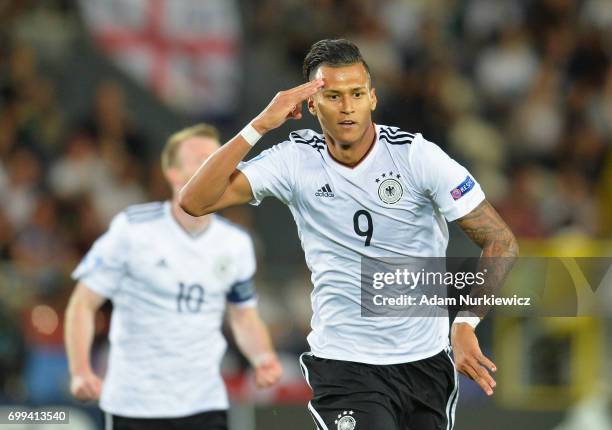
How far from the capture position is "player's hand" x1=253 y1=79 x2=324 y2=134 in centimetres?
498

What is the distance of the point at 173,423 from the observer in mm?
6379

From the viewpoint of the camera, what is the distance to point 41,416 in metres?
8.16

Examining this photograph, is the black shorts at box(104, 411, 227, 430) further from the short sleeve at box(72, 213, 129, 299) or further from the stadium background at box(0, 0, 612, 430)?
the stadium background at box(0, 0, 612, 430)

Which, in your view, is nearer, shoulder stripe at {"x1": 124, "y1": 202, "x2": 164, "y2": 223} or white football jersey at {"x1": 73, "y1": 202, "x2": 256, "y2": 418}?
white football jersey at {"x1": 73, "y1": 202, "x2": 256, "y2": 418}

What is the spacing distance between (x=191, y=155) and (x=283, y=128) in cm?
575

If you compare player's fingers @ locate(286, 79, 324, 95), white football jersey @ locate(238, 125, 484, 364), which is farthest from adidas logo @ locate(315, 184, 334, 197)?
player's fingers @ locate(286, 79, 324, 95)

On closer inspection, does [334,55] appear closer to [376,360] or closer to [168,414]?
[376,360]

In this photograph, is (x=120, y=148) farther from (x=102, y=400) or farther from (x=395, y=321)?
(x=395, y=321)

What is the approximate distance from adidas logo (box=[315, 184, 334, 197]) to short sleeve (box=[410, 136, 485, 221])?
1.22ft

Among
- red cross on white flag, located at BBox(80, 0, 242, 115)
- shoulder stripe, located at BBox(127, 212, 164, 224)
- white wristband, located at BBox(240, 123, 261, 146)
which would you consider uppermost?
red cross on white flag, located at BBox(80, 0, 242, 115)

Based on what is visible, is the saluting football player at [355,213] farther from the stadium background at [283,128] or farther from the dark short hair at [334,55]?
the stadium background at [283,128]

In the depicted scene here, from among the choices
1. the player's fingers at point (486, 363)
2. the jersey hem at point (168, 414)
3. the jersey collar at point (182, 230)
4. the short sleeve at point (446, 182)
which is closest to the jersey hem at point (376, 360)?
the player's fingers at point (486, 363)

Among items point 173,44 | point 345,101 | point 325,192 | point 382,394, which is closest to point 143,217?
point 325,192

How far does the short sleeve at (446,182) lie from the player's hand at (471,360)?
506 mm
